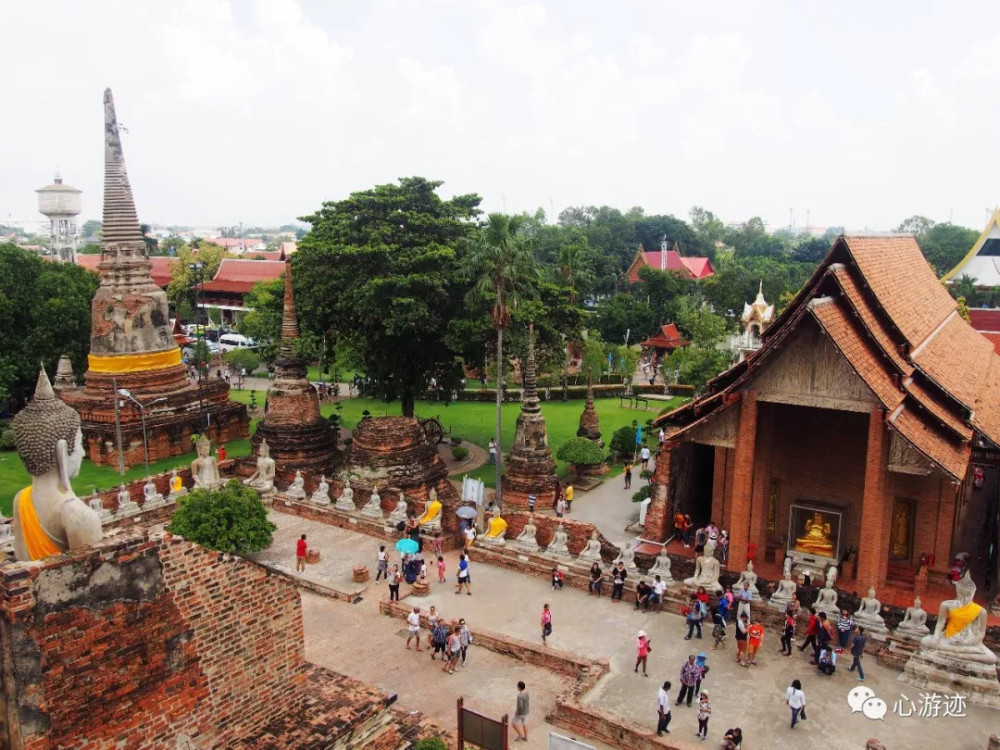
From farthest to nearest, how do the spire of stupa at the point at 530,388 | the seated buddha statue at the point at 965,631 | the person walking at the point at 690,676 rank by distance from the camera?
the spire of stupa at the point at 530,388
the seated buddha statue at the point at 965,631
the person walking at the point at 690,676

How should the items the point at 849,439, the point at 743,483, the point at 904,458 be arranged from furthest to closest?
the point at 849,439 → the point at 743,483 → the point at 904,458

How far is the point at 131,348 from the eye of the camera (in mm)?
33406

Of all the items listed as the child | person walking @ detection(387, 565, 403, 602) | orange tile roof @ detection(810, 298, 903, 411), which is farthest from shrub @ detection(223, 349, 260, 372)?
orange tile roof @ detection(810, 298, 903, 411)

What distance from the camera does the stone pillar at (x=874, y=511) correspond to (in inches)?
650

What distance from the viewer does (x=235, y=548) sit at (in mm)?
21125

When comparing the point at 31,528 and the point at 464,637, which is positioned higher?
the point at 31,528

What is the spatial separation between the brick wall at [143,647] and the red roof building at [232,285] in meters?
66.8

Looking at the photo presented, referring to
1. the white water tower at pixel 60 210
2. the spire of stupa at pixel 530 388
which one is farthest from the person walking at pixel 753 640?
the white water tower at pixel 60 210

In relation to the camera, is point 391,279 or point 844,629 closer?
point 844,629

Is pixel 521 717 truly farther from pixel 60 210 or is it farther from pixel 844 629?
pixel 60 210

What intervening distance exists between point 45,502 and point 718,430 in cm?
1427

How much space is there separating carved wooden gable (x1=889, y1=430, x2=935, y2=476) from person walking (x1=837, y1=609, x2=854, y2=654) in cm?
320

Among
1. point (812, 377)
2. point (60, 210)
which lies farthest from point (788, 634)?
point (60, 210)

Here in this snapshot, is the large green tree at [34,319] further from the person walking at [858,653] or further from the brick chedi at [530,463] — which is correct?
the person walking at [858,653]
